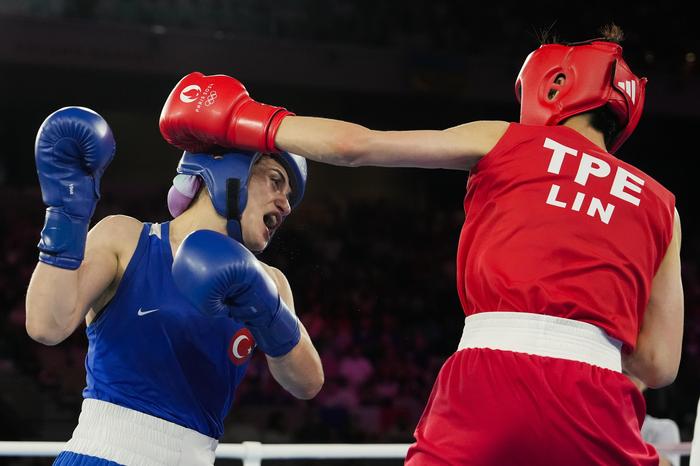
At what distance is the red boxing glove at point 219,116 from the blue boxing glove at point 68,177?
22 centimetres

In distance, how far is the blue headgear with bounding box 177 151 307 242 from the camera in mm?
2176

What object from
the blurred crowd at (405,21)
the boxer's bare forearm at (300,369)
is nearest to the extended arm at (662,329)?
the boxer's bare forearm at (300,369)

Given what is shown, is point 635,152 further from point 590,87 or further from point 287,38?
point 590,87

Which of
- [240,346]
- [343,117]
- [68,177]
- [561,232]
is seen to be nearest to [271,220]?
[240,346]

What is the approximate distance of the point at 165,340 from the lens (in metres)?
2.06

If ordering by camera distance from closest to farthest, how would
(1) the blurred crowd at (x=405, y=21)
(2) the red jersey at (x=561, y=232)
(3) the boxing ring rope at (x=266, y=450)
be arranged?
(2) the red jersey at (x=561, y=232) → (3) the boxing ring rope at (x=266, y=450) → (1) the blurred crowd at (x=405, y=21)

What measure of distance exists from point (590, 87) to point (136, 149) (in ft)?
31.5

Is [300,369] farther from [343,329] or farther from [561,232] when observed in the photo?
[343,329]

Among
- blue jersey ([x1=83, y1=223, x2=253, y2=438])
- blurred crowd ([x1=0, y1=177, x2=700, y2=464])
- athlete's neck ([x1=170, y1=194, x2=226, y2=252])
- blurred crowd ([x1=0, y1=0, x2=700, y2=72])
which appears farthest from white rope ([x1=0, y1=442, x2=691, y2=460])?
blurred crowd ([x1=0, y1=0, x2=700, y2=72])

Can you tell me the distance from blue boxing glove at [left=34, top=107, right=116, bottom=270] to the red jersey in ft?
2.79

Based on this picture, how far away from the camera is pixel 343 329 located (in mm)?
8367

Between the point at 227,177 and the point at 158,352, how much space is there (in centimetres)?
47

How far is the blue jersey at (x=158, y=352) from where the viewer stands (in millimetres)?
2027

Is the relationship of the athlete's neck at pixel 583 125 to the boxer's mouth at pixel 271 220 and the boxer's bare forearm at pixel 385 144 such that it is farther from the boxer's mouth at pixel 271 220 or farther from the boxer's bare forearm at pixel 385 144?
the boxer's mouth at pixel 271 220
